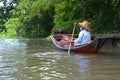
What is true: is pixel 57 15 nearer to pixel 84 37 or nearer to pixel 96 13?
pixel 96 13

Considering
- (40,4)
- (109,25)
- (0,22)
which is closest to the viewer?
(109,25)

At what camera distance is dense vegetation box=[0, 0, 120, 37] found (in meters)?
22.7

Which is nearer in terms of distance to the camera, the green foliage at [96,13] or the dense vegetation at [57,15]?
the green foliage at [96,13]

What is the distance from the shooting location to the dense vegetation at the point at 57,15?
2266cm

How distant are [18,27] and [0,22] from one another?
6.10 meters

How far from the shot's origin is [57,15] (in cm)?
2873

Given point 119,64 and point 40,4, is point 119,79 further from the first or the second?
point 40,4

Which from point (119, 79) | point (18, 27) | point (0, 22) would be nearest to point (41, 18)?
point (18, 27)

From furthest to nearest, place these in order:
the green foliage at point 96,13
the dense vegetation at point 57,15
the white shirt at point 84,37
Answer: the dense vegetation at point 57,15, the green foliage at point 96,13, the white shirt at point 84,37

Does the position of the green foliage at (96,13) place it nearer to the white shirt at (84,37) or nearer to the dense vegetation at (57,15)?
the dense vegetation at (57,15)

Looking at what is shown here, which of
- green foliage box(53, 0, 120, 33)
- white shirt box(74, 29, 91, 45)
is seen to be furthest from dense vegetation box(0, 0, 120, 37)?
white shirt box(74, 29, 91, 45)

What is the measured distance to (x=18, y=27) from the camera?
1542 inches

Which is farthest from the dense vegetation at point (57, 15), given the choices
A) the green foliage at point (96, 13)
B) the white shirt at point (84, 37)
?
the white shirt at point (84, 37)

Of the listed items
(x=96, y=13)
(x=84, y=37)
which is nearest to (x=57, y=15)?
(x=96, y=13)
